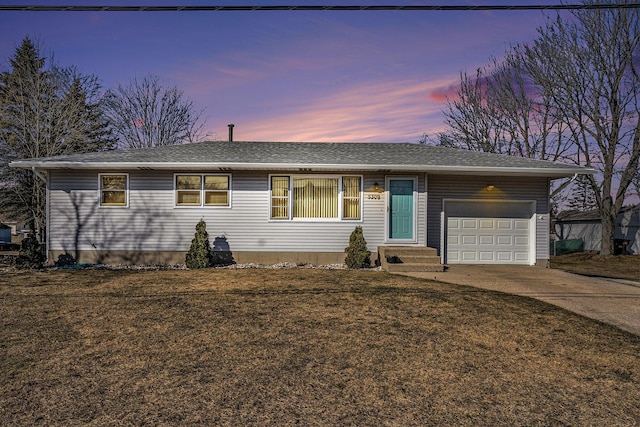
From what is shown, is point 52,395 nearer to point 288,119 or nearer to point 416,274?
point 416,274

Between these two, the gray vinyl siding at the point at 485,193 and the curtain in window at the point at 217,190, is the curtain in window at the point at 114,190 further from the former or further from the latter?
the gray vinyl siding at the point at 485,193

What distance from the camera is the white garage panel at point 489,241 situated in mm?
13234

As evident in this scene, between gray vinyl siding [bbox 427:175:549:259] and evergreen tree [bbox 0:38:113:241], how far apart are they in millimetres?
15488

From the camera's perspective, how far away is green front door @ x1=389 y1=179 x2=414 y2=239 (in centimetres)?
1257

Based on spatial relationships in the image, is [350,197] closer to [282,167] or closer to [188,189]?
[282,167]

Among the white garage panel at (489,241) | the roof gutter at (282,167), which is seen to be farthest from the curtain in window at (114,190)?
the white garage panel at (489,241)

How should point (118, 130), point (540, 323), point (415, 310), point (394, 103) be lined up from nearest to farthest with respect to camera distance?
point (540, 323)
point (415, 310)
point (394, 103)
point (118, 130)

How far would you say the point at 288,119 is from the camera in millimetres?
19578

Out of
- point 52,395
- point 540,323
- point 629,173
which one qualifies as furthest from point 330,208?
point 629,173

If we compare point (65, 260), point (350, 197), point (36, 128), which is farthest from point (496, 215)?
point (36, 128)

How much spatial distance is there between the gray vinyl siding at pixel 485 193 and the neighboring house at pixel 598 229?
45.0 feet

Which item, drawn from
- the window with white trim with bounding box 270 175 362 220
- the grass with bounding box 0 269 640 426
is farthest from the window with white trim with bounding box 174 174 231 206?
the grass with bounding box 0 269 640 426

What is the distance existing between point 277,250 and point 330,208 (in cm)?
210

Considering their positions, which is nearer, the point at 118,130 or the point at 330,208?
the point at 330,208
